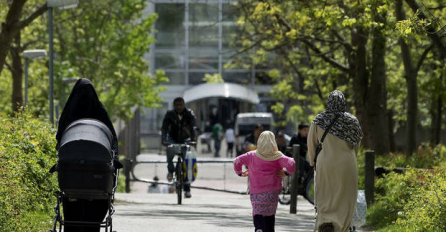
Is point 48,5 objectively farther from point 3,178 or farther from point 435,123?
point 435,123

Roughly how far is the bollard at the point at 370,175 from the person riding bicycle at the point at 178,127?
3.57 metres

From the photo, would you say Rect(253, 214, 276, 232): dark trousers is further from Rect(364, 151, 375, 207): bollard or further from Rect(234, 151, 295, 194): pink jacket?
Rect(364, 151, 375, 207): bollard

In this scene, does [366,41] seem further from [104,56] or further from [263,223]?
[104,56]

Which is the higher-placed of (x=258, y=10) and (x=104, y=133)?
(x=258, y=10)

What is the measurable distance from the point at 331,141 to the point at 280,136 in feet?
41.7

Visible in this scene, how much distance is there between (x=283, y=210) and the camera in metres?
21.0

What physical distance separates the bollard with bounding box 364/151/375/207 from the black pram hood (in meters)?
7.04

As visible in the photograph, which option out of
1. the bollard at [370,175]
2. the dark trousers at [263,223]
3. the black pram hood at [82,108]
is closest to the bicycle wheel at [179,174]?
the bollard at [370,175]

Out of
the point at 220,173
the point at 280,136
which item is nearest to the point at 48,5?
the point at 280,136

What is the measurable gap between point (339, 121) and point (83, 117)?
265 centimetres

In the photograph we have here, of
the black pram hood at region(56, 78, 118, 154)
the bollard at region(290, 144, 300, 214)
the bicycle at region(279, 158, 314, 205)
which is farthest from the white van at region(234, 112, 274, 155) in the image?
the black pram hood at region(56, 78, 118, 154)

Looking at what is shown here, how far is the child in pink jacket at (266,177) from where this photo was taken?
11.5 m

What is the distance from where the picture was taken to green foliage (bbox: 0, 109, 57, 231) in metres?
11.3

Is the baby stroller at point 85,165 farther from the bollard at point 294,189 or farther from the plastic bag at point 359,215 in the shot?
the bollard at point 294,189
